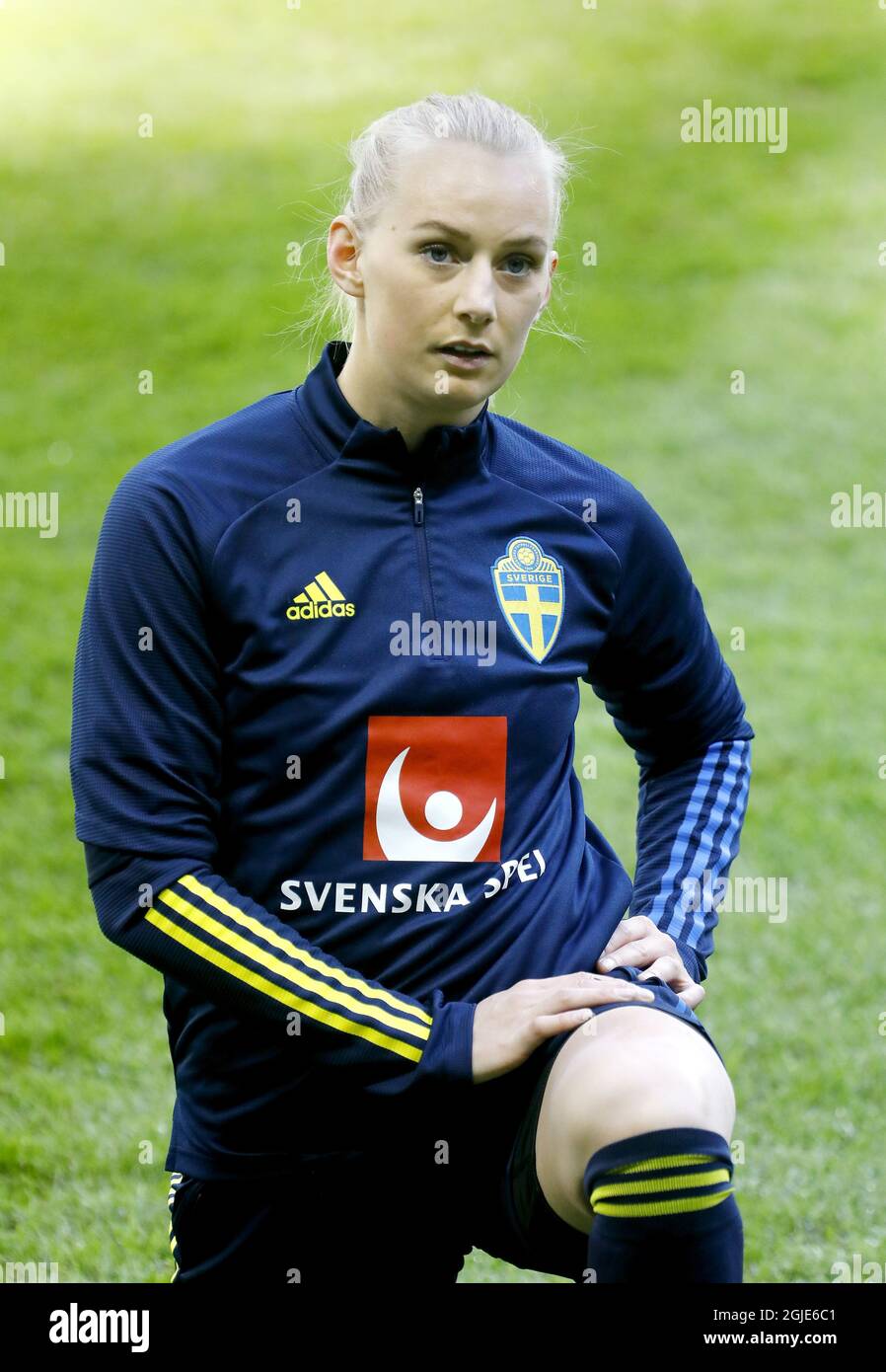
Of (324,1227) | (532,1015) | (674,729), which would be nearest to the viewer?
(532,1015)

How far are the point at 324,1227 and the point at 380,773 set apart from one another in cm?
57

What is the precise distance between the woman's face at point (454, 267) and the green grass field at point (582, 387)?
438mm

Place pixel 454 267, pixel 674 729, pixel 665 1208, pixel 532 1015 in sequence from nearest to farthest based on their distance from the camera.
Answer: pixel 665 1208
pixel 532 1015
pixel 454 267
pixel 674 729

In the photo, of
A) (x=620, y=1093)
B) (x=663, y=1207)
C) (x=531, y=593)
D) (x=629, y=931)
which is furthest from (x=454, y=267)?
(x=663, y=1207)

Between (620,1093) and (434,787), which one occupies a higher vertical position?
(434,787)

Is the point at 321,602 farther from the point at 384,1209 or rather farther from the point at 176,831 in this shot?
the point at 384,1209

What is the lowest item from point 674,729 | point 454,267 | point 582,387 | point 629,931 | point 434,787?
point 629,931

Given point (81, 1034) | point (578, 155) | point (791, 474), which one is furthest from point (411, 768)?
point (578, 155)

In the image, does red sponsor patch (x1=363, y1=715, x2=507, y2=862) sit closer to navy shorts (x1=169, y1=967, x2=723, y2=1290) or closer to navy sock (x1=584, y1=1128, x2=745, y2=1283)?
navy shorts (x1=169, y1=967, x2=723, y2=1290)

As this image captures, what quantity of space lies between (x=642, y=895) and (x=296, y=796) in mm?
564

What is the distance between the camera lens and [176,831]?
199cm

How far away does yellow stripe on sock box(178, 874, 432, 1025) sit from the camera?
1.96 m

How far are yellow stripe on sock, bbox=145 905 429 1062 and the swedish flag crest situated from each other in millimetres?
517

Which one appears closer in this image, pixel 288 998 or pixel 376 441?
pixel 288 998
